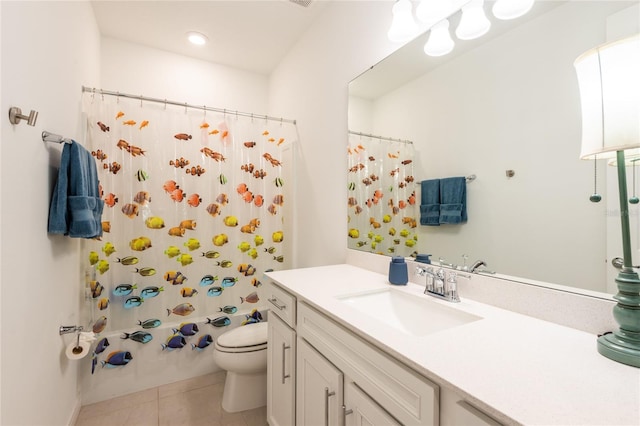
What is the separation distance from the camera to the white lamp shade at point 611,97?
24.3 inches

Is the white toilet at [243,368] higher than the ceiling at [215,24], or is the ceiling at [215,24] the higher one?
the ceiling at [215,24]

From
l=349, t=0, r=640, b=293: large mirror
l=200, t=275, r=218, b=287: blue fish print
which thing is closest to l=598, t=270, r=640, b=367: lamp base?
l=349, t=0, r=640, b=293: large mirror

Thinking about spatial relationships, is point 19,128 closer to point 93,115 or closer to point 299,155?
point 93,115

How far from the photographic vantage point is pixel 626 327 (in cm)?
64

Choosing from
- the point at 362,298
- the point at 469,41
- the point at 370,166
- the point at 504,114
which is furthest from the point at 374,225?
the point at 469,41

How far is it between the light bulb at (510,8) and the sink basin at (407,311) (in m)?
1.06

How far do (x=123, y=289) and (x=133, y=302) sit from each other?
4.5 inches

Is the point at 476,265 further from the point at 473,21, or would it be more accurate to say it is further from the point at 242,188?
the point at 242,188

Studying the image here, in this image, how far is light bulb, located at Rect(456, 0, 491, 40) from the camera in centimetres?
109

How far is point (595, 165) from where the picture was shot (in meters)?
0.82

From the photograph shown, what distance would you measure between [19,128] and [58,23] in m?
0.72

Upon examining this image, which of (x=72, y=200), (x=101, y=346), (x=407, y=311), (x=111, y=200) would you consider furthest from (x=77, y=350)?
(x=407, y=311)

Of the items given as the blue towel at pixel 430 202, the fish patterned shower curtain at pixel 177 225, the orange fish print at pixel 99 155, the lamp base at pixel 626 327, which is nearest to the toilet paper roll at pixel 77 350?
the fish patterned shower curtain at pixel 177 225

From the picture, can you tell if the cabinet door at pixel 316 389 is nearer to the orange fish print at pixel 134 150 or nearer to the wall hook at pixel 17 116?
the wall hook at pixel 17 116
